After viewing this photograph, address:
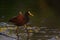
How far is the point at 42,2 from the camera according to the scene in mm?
5086

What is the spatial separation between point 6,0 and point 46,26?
7.32 ft

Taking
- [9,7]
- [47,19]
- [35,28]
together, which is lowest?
[35,28]

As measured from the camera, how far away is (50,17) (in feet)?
12.3

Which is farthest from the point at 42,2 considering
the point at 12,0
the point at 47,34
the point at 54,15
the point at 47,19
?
the point at 47,34

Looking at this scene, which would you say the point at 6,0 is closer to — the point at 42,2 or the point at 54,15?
the point at 42,2

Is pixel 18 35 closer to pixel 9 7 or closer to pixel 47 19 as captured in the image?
pixel 47 19

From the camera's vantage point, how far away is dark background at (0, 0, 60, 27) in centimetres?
350

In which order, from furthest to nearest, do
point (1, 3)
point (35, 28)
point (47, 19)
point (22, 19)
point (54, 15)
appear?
point (1, 3), point (54, 15), point (47, 19), point (35, 28), point (22, 19)

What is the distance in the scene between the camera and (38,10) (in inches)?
171

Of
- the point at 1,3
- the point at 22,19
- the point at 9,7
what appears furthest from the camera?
the point at 1,3

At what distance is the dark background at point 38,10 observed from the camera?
350 cm

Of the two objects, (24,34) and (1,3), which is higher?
(1,3)

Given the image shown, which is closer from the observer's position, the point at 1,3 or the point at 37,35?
the point at 37,35

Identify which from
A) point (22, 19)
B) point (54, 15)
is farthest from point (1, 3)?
point (22, 19)
